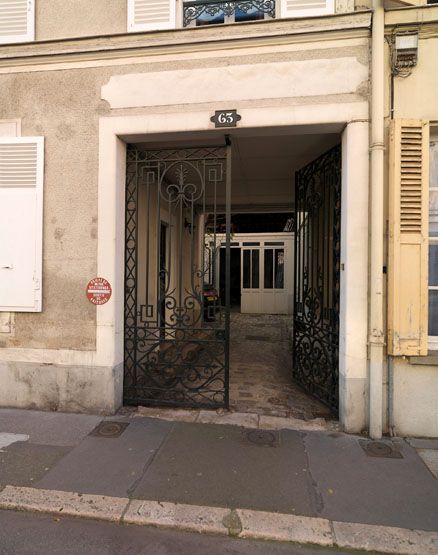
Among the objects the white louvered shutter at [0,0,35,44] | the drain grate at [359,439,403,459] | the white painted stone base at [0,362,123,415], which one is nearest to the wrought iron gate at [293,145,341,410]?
the drain grate at [359,439,403,459]

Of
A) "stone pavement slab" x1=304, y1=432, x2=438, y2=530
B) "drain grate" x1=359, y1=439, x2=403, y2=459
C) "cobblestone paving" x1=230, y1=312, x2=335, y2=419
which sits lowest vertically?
"stone pavement slab" x1=304, y1=432, x2=438, y2=530

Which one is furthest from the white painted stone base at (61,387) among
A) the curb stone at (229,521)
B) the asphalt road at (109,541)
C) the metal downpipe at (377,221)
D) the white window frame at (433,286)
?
the white window frame at (433,286)

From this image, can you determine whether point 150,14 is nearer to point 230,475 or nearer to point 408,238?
point 408,238

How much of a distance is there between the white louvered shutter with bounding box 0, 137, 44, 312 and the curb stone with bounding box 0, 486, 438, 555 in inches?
88.5

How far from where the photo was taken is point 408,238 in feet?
11.7

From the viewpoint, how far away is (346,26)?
3643 mm

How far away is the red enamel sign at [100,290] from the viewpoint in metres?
4.03

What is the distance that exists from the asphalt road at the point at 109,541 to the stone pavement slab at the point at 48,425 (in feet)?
3.47

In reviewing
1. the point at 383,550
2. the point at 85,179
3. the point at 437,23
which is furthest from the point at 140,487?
the point at 437,23

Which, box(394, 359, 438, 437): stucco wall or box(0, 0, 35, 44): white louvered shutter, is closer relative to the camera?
box(394, 359, 438, 437): stucco wall

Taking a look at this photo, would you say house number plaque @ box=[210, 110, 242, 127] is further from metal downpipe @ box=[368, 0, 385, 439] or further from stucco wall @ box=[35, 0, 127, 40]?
stucco wall @ box=[35, 0, 127, 40]

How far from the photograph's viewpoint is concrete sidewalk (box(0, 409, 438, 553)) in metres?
2.44

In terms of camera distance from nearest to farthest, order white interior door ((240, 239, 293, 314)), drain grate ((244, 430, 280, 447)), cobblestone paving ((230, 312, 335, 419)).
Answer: drain grate ((244, 430, 280, 447)) → cobblestone paving ((230, 312, 335, 419)) → white interior door ((240, 239, 293, 314))

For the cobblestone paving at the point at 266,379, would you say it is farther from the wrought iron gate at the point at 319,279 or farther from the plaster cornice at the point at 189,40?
the plaster cornice at the point at 189,40
